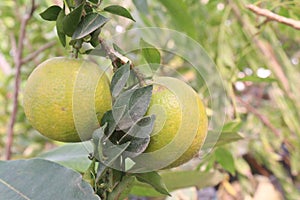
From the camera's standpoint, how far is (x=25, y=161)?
1.65 feet

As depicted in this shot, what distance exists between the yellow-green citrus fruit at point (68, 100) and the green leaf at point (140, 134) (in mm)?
43

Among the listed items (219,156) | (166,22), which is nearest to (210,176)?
(219,156)

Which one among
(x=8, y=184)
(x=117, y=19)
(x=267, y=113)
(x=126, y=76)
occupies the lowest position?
(x=267, y=113)

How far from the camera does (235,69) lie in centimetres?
97

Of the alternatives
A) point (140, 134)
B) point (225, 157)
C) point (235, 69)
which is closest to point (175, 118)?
point (140, 134)

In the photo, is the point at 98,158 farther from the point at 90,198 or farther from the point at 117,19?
the point at 117,19

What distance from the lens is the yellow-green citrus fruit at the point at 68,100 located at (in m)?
0.44

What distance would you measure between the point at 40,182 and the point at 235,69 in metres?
0.60

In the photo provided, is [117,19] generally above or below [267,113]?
above

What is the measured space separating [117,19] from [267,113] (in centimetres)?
79

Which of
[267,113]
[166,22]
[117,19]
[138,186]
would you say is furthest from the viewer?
[267,113]

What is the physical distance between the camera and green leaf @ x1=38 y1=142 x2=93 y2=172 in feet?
2.34

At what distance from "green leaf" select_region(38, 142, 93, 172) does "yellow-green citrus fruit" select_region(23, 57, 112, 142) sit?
247 millimetres

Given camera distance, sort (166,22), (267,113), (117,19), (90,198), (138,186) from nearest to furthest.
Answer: (90,198) → (138,186) → (117,19) → (166,22) → (267,113)
